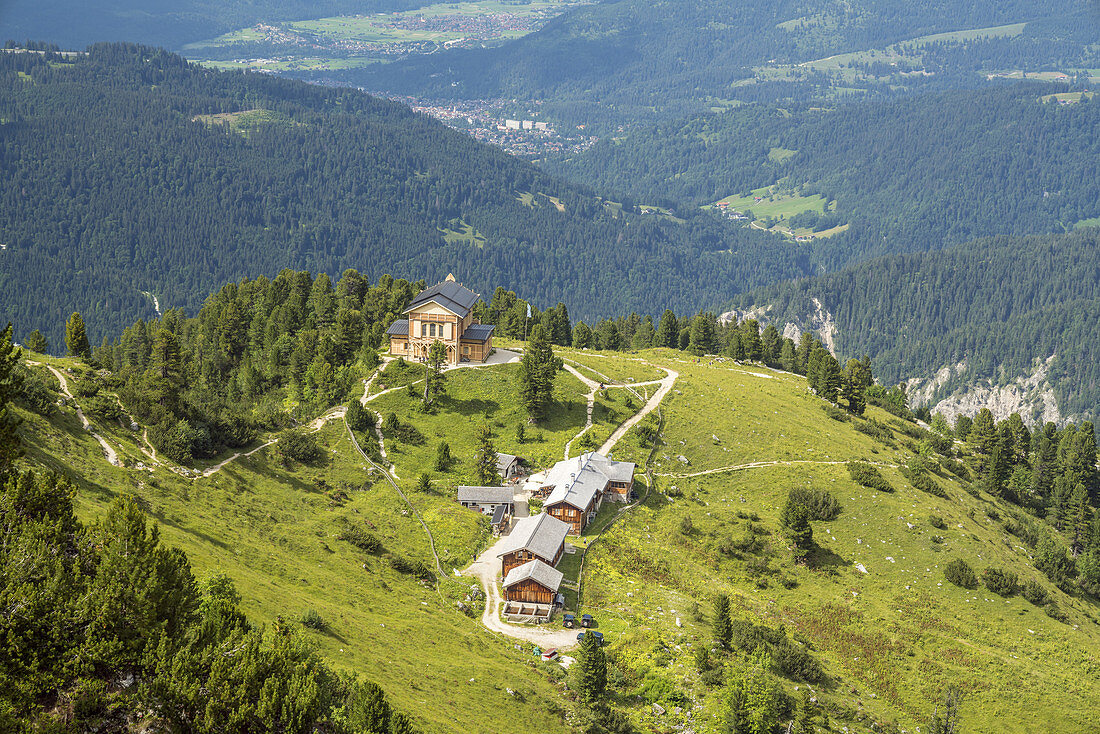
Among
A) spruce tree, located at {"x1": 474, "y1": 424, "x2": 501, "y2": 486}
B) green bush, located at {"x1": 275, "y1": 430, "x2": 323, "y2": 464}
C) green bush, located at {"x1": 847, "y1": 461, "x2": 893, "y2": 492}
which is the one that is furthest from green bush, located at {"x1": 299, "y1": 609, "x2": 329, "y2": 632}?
green bush, located at {"x1": 847, "y1": 461, "x2": 893, "y2": 492}

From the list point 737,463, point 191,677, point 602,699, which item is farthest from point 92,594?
point 737,463

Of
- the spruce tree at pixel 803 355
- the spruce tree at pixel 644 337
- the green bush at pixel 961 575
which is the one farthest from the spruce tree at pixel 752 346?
the green bush at pixel 961 575

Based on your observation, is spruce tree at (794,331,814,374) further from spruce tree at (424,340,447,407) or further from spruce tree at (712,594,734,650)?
spruce tree at (712,594,734,650)

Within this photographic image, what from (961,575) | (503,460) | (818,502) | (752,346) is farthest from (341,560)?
(752,346)

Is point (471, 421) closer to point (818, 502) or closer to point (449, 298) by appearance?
point (449, 298)

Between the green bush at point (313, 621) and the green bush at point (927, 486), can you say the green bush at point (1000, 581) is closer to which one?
the green bush at point (927, 486)
